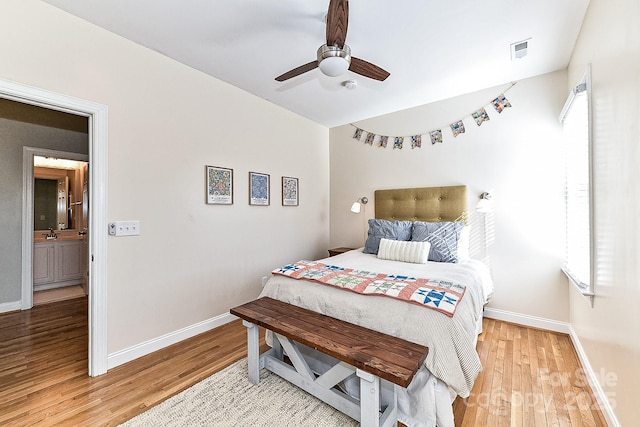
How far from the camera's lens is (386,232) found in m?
3.22

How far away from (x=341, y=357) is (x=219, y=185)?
2.16m

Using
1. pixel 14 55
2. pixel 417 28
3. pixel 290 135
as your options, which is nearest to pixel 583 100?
pixel 417 28

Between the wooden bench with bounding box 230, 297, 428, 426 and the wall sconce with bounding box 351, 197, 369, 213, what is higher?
the wall sconce with bounding box 351, 197, 369, 213

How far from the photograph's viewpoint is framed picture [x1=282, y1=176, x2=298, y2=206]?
3582mm

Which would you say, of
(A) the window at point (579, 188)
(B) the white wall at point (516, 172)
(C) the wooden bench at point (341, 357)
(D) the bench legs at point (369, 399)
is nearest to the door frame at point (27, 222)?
(C) the wooden bench at point (341, 357)

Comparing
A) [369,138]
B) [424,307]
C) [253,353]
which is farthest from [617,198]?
[369,138]

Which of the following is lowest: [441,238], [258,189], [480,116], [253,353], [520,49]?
[253,353]

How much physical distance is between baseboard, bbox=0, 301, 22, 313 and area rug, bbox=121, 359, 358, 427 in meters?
3.16

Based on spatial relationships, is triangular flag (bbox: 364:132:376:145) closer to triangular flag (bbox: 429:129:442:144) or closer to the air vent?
triangular flag (bbox: 429:129:442:144)

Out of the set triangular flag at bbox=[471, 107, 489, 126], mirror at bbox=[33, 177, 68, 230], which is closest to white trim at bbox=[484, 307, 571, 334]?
triangular flag at bbox=[471, 107, 489, 126]

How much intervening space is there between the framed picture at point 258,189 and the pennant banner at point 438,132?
170cm

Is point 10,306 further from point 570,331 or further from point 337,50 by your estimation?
point 570,331

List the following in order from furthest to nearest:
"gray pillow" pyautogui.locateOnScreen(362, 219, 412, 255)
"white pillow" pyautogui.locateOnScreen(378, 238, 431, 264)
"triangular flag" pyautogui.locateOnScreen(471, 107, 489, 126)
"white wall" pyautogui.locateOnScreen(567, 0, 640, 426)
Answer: "gray pillow" pyautogui.locateOnScreen(362, 219, 412, 255)
"triangular flag" pyautogui.locateOnScreen(471, 107, 489, 126)
"white pillow" pyautogui.locateOnScreen(378, 238, 431, 264)
"white wall" pyautogui.locateOnScreen(567, 0, 640, 426)

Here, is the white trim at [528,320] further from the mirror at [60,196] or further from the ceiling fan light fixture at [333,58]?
the mirror at [60,196]
